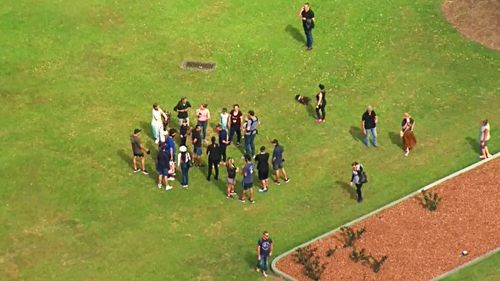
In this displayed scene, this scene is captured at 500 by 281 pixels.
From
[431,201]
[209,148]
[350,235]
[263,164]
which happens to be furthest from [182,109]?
[431,201]

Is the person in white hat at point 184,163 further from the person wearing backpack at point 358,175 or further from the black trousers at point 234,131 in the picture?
the person wearing backpack at point 358,175

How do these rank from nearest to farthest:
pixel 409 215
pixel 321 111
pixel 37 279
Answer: pixel 37 279 → pixel 409 215 → pixel 321 111

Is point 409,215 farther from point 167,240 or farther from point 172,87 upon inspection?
point 172,87

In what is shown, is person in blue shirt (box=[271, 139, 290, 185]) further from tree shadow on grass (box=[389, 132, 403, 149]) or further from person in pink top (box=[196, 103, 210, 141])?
tree shadow on grass (box=[389, 132, 403, 149])

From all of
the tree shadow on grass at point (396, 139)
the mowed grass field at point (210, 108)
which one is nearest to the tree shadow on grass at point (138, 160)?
the mowed grass field at point (210, 108)

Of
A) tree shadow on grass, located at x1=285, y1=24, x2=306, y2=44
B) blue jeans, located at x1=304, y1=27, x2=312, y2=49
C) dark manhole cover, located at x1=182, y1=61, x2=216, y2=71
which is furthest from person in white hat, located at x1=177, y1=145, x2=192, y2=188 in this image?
tree shadow on grass, located at x1=285, y1=24, x2=306, y2=44

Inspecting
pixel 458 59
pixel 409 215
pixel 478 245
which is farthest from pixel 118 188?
pixel 458 59
